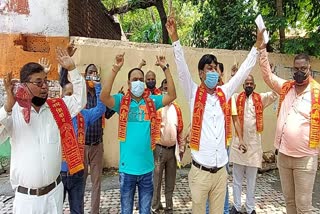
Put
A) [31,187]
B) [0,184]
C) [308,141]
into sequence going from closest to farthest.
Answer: [31,187] → [308,141] → [0,184]

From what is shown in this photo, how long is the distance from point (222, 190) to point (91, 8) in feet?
20.3

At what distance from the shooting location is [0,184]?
19.1 ft

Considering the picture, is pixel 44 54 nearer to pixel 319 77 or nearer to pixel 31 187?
pixel 31 187

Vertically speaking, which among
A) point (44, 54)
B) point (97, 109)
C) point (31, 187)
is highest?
point (44, 54)

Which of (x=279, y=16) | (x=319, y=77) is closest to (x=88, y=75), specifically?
(x=279, y=16)

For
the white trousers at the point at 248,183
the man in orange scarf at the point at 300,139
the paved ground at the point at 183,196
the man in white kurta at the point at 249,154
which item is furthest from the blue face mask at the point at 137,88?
the paved ground at the point at 183,196

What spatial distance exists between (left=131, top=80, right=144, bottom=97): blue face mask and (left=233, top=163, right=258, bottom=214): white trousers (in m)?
1.92

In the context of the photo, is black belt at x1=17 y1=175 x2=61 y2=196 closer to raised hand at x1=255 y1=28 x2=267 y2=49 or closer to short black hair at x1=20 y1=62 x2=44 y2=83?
short black hair at x1=20 y1=62 x2=44 y2=83

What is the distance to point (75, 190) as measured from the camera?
361 centimetres

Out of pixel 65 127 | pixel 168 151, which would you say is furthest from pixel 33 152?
pixel 168 151

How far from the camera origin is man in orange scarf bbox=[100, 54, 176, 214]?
3396mm

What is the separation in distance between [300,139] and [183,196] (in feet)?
7.74

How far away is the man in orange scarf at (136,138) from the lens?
11.1 feet

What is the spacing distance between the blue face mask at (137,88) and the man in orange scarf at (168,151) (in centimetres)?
111
